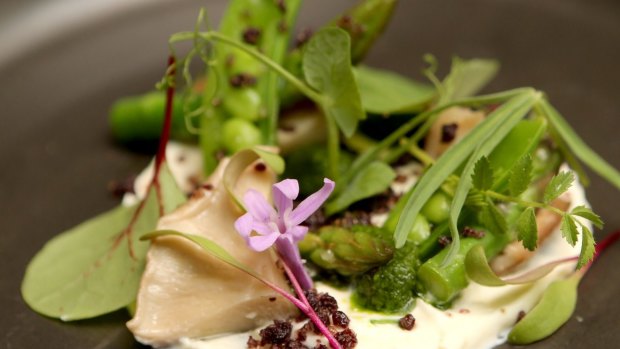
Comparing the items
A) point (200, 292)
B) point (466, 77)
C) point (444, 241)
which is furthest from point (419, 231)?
point (466, 77)

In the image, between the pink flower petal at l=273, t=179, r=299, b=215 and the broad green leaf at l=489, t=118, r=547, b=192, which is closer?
the pink flower petal at l=273, t=179, r=299, b=215

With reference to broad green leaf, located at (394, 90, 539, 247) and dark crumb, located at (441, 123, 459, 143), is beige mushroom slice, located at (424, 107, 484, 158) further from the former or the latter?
broad green leaf, located at (394, 90, 539, 247)

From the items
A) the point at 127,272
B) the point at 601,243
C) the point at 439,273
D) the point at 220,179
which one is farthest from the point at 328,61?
the point at 601,243

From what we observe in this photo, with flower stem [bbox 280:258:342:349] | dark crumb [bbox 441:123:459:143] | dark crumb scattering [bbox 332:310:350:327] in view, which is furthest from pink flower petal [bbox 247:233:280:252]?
dark crumb [bbox 441:123:459:143]

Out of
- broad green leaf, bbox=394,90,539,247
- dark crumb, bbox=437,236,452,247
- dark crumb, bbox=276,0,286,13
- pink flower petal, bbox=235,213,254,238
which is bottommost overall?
dark crumb, bbox=437,236,452,247

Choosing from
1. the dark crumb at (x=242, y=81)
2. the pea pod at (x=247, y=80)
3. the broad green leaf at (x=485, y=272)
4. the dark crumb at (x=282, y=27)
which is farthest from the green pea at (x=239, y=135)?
the broad green leaf at (x=485, y=272)

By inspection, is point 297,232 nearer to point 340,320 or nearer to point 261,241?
point 261,241
